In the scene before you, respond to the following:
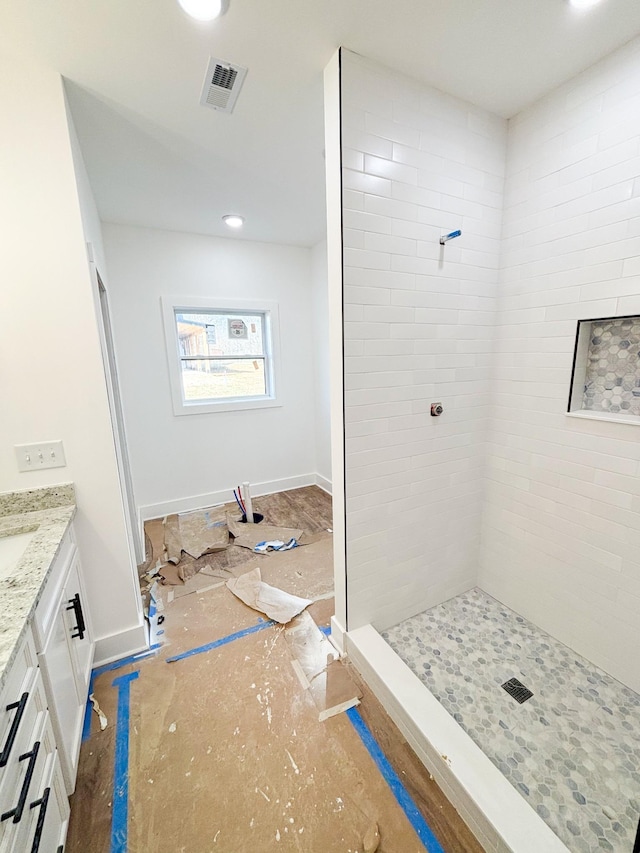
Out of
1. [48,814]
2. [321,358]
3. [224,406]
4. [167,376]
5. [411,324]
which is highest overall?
[411,324]

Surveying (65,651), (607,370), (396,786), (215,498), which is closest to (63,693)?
(65,651)

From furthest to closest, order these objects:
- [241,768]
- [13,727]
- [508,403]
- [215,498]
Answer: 1. [215,498]
2. [508,403]
3. [241,768]
4. [13,727]

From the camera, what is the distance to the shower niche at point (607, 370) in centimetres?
154

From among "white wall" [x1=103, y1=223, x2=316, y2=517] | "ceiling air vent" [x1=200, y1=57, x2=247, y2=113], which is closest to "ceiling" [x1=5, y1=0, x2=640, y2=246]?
"ceiling air vent" [x1=200, y1=57, x2=247, y2=113]

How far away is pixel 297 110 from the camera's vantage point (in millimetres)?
1680

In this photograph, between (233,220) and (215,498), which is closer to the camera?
(233,220)

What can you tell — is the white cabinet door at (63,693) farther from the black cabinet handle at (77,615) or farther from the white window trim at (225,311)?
the white window trim at (225,311)

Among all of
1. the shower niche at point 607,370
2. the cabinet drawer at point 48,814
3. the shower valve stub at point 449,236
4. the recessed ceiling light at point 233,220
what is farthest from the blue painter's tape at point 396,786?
the recessed ceiling light at point 233,220

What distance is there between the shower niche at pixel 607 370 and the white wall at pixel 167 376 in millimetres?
2817

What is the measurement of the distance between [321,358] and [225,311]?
1.15 meters

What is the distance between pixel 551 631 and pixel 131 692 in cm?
222

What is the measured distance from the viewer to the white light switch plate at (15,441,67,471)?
4.99 ft

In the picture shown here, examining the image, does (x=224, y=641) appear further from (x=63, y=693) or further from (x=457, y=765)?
(x=457, y=765)

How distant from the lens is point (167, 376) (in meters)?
3.39
